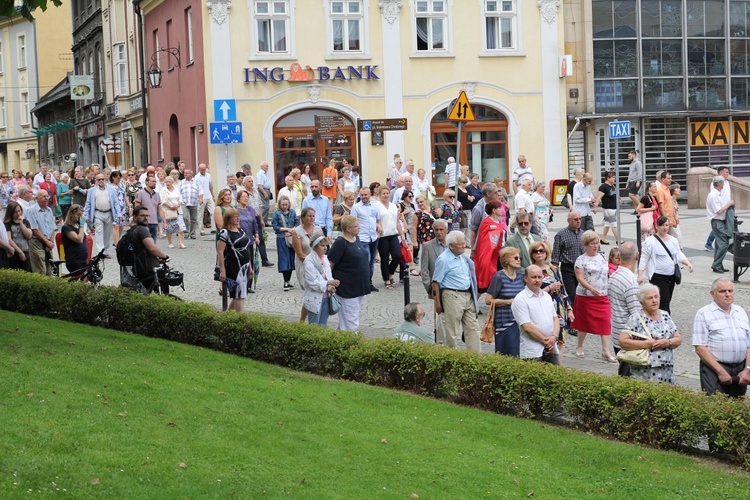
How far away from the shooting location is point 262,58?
118 ft

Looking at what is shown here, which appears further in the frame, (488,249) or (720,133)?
(720,133)

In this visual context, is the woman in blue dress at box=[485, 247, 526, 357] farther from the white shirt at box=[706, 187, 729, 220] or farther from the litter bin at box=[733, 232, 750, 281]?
the white shirt at box=[706, 187, 729, 220]

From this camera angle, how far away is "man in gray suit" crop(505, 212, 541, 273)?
15367 mm

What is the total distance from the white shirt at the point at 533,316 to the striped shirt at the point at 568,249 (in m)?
4.15

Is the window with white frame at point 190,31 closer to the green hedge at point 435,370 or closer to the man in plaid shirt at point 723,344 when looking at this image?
the green hedge at point 435,370

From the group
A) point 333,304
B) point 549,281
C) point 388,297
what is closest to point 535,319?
point 549,281

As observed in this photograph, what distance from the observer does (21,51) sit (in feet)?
248

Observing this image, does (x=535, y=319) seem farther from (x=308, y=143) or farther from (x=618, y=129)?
(x=308, y=143)

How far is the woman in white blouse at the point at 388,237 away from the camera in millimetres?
20469

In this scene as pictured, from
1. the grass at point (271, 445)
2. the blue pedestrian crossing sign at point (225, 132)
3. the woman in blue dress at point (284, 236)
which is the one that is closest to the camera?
the grass at point (271, 445)

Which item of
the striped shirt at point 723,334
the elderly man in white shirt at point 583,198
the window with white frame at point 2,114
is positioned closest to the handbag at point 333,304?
the striped shirt at point 723,334

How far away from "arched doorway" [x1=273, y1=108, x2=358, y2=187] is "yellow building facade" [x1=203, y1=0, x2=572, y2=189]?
0.03 meters

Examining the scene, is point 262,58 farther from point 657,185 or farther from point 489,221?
point 489,221

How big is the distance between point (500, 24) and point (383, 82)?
435cm
